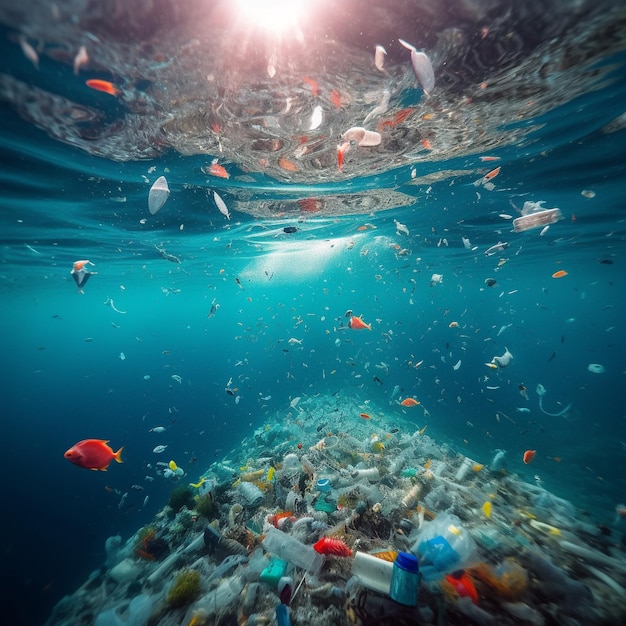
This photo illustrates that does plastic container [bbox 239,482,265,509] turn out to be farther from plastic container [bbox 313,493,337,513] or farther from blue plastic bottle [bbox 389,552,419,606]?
blue plastic bottle [bbox 389,552,419,606]

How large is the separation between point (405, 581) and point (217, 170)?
10.9 metres

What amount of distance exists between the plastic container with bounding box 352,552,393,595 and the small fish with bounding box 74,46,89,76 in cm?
895

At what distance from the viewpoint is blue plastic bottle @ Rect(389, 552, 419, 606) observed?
275 centimetres

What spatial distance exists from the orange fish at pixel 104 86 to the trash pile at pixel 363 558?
848 centimetres

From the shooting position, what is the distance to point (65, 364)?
120 metres

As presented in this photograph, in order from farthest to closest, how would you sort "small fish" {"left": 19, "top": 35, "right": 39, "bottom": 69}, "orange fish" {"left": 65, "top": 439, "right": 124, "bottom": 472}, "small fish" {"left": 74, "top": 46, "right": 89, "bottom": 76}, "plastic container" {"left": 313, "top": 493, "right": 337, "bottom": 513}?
1. "plastic container" {"left": 313, "top": 493, "right": 337, "bottom": 513}
2. "small fish" {"left": 74, "top": 46, "right": 89, "bottom": 76}
3. "small fish" {"left": 19, "top": 35, "right": 39, "bottom": 69}
4. "orange fish" {"left": 65, "top": 439, "right": 124, "bottom": 472}

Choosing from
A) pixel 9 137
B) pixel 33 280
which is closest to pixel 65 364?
pixel 33 280

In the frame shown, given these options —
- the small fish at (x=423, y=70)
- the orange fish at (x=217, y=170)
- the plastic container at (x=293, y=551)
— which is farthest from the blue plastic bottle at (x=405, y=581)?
the orange fish at (x=217, y=170)

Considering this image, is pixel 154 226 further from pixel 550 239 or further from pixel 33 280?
Answer: pixel 550 239

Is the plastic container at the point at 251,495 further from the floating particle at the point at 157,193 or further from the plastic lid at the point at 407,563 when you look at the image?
the floating particle at the point at 157,193

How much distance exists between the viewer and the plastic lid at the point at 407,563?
2.80 metres

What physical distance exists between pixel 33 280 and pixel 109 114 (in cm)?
2708

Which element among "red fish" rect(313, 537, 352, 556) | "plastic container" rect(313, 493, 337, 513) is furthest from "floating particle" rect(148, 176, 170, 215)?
"plastic container" rect(313, 493, 337, 513)

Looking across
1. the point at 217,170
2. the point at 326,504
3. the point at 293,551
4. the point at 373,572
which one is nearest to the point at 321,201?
the point at 217,170
